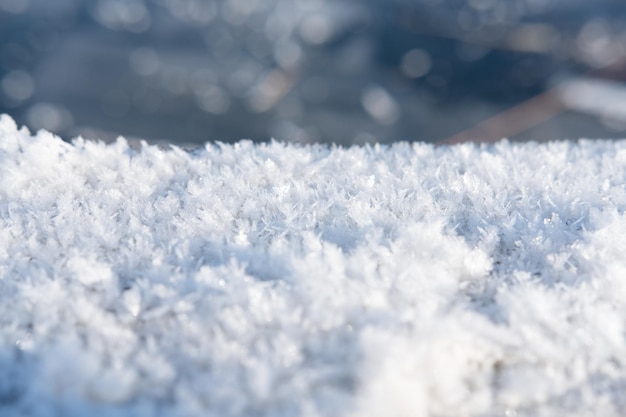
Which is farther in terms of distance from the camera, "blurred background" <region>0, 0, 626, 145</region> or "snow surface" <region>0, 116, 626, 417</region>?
"blurred background" <region>0, 0, 626, 145</region>

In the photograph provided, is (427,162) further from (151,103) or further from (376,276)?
(151,103)

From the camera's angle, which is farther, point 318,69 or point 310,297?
point 318,69

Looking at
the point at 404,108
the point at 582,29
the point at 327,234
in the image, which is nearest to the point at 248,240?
the point at 327,234

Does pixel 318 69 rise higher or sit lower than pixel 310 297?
higher

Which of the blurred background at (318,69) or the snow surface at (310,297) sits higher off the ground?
the blurred background at (318,69)

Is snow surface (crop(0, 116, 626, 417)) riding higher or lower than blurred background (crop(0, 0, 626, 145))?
lower
